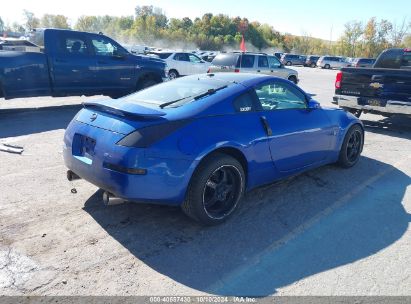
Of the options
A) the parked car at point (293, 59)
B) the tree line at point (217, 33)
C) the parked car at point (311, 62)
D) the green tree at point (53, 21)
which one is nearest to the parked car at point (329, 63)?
the parked car at point (311, 62)

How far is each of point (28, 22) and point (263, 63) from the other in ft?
345

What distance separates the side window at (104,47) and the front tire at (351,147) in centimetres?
705

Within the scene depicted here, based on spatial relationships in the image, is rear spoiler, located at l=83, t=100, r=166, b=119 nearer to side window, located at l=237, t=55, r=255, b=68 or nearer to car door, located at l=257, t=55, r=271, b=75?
side window, located at l=237, t=55, r=255, b=68

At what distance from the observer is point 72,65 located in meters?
9.52

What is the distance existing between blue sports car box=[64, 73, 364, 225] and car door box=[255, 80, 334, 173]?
13 millimetres

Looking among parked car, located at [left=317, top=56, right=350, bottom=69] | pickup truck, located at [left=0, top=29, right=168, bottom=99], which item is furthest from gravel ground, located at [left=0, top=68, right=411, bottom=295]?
parked car, located at [left=317, top=56, right=350, bottom=69]

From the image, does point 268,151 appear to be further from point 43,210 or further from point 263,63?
point 263,63

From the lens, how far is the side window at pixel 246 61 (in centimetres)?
1431

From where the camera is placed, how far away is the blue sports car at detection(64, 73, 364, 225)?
3.36 metres

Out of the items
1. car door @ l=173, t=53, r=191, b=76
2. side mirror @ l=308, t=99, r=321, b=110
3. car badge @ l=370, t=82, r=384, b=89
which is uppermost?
car door @ l=173, t=53, r=191, b=76

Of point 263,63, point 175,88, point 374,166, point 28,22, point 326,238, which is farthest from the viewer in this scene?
point 28,22

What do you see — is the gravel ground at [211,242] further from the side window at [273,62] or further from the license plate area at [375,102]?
the side window at [273,62]

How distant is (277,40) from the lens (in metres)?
117

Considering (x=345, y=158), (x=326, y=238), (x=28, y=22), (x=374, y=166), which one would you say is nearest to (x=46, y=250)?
(x=326, y=238)
